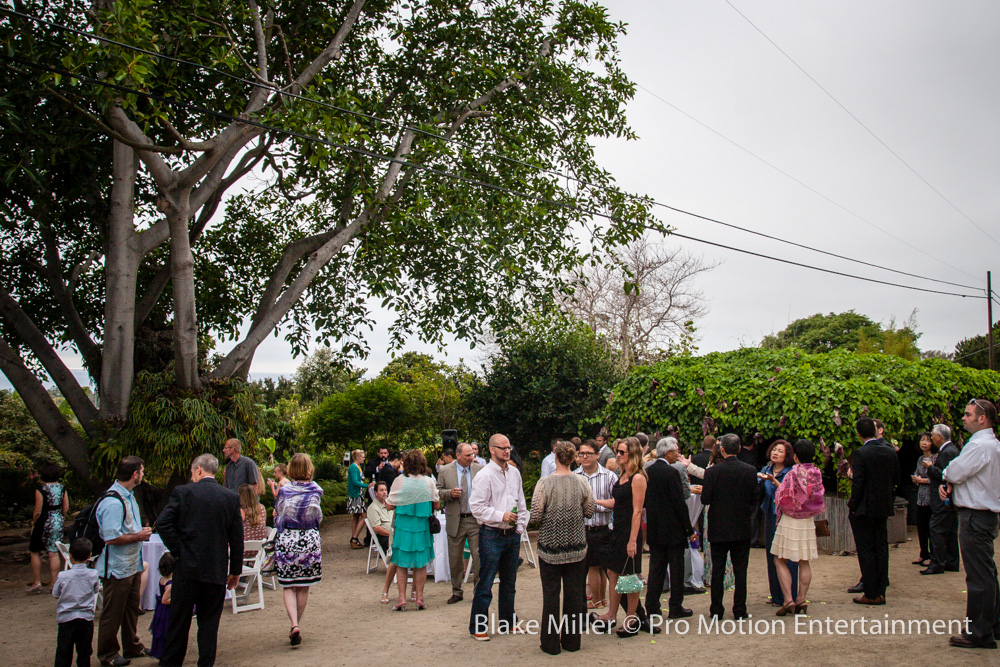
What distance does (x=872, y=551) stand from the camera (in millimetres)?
7254

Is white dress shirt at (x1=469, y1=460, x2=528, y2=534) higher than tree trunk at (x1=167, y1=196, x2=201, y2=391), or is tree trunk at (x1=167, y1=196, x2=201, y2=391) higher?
tree trunk at (x1=167, y1=196, x2=201, y2=391)

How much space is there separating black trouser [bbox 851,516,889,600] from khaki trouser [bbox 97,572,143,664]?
261 inches

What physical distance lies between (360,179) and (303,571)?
7.00 m

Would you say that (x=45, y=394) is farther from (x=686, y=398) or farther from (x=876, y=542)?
(x=876, y=542)

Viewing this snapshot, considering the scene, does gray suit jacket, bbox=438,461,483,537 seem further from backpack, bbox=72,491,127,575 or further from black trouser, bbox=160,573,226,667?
backpack, bbox=72,491,127,575

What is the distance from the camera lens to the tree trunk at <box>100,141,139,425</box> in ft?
33.9

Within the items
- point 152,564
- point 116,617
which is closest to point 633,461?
point 116,617

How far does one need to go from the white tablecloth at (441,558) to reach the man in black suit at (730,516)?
351 centimetres

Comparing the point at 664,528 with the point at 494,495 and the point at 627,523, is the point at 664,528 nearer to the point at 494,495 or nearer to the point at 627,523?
the point at 627,523

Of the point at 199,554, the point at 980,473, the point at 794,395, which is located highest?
the point at 794,395

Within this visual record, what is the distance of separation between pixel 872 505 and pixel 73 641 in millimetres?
6979

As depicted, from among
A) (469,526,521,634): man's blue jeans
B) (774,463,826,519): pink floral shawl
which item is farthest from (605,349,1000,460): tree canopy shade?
(469,526,521,634): man's blue jeans

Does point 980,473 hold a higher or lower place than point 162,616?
higher

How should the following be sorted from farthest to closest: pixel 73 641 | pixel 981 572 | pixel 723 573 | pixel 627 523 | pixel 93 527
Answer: pixel 723 573
pixel 627 523
pixel 93 527
pixel 981 572
pixel 73 641
